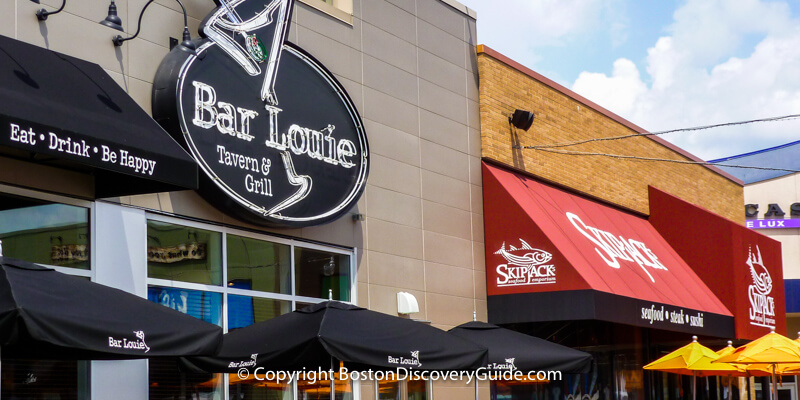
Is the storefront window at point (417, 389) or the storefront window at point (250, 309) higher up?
the storefront window at point (250, 309)

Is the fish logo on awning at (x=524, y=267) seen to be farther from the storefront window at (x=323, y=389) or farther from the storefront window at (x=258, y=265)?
the storefront window at (x=258, y=265)

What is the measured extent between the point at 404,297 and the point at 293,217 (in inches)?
92.4

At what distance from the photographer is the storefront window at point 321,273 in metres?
12.0

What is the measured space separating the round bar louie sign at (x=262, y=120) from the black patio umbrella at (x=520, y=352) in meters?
2.28

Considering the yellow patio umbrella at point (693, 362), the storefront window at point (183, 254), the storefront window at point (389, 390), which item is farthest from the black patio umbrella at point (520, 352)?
the storefront window at point (183, 254)

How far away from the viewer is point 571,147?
58.4 ft

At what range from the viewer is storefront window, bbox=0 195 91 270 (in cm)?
867

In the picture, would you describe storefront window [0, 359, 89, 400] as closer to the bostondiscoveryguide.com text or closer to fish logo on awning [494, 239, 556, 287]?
the bostondiscoveryguide.com text

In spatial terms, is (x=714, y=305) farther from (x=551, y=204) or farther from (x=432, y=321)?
(x=432, y=321)

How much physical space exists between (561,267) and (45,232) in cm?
777

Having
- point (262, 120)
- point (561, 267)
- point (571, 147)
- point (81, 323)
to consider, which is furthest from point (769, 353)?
point (81, 323)

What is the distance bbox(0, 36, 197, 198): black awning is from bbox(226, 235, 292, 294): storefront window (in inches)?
74.8

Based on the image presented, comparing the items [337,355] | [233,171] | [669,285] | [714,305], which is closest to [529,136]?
[669,285]

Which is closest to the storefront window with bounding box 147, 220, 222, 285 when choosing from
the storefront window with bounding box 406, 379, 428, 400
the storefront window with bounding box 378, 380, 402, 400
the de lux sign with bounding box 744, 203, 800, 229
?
the storefront window with bounding box 378, 380, 402, 400
